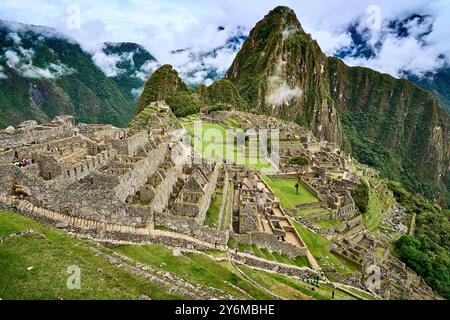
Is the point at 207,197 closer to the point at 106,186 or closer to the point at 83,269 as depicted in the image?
the point at 106,186

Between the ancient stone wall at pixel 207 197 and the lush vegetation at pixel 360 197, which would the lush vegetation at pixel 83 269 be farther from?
the lush vegetation at pixel 360 197

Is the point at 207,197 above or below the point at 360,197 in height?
below

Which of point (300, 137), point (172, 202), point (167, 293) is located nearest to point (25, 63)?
point (300, 137)

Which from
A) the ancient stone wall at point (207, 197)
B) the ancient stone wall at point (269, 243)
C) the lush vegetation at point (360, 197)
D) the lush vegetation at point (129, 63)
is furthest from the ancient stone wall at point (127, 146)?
the lush vegetation at point (129, 63)

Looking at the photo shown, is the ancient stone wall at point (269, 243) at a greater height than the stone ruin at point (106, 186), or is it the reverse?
the stone ruin at point (106, 186)

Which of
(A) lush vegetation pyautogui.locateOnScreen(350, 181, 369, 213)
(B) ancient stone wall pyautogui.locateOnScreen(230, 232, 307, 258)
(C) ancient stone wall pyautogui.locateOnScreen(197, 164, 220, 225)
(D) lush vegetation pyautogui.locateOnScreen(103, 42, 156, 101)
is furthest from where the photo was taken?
(D) lush vegetation pyautogui.locateOnScreen(103, 42, 156, 101)

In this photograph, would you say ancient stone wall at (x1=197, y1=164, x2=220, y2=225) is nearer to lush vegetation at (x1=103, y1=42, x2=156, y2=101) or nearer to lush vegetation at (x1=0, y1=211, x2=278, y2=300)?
lush vegetation at (x1=0, y1=211, x2=278, y2=300)

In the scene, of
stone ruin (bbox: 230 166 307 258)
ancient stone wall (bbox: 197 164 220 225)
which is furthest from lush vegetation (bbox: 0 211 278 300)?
stone ruin (bbox: 230 166 307 258)

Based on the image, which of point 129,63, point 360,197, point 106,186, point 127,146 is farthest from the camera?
point 129,63

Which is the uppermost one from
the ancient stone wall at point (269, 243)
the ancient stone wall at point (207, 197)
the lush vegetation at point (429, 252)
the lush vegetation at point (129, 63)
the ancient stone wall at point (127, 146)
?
the lush vegetation at point (129, 63)

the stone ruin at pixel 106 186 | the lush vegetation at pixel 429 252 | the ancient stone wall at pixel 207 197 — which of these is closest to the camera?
the stone ruin at pixel 106 186

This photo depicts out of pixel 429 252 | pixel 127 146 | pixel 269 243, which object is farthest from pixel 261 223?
pixel 429 252
